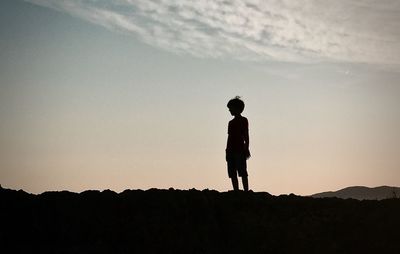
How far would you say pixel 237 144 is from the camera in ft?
36.8

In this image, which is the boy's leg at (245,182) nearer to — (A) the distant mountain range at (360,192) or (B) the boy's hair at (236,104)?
(B) the boy's hair at (236,104)

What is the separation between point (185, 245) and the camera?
810cm

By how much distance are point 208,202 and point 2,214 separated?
3.78m

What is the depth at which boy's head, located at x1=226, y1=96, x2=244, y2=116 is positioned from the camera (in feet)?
37.1

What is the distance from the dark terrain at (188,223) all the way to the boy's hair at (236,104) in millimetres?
2195

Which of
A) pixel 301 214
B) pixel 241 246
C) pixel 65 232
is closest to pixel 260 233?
pixel 241 246

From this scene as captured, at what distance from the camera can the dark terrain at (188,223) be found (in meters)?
8.07

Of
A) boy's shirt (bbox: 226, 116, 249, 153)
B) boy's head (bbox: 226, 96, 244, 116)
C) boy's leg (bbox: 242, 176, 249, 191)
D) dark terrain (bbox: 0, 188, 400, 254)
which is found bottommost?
dark terrain (bbox: 0, 188, 400, 254)

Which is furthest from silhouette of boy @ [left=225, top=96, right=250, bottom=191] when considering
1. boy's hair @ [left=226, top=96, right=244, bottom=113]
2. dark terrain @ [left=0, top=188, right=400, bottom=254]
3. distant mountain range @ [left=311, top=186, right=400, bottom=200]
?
distant mountain range @ [left=311, top=186, right=400, bottom=200]

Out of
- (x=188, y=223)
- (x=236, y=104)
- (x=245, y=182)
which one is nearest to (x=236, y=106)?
(x=236, y=104)

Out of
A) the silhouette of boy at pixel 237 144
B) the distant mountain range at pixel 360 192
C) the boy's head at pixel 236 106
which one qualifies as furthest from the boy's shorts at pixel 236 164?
the distant mountain range at pixel 360 192

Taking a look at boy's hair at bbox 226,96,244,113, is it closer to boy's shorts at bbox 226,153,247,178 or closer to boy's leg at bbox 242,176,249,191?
boy's shorts at bbox 226,153,247,178

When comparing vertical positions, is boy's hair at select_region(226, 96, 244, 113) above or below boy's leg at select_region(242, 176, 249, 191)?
above

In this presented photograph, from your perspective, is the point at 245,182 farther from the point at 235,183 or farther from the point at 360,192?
the point at 360,192
